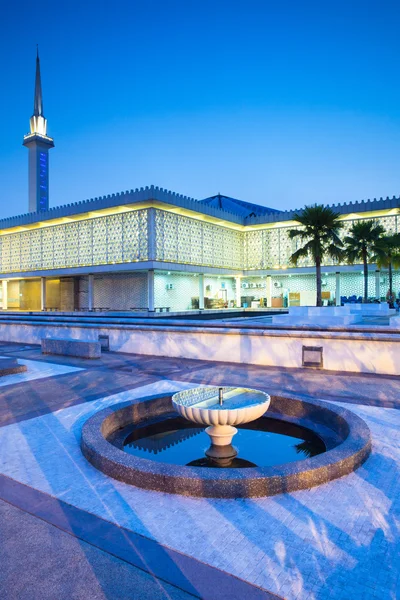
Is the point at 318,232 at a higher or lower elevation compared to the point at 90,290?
higher

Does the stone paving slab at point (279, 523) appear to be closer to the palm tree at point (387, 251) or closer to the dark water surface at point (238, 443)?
the dark water surface at point (238, 443)

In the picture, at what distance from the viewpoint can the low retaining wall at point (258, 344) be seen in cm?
1056

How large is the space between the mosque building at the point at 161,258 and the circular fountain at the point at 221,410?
31424 mm

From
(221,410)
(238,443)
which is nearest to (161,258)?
(238,443)

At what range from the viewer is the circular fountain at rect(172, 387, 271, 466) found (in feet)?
16.4

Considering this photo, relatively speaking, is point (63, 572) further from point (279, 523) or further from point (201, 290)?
point (201, 290)

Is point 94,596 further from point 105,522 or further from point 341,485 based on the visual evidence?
point 341,485

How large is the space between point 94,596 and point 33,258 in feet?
169

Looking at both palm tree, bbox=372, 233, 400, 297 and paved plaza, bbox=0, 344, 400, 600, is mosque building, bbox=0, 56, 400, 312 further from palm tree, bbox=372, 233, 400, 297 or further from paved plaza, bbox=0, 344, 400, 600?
paved plaza, bbox=0, 344, 400, 600

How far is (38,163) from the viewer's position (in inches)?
3027

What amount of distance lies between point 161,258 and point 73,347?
81.2 ft

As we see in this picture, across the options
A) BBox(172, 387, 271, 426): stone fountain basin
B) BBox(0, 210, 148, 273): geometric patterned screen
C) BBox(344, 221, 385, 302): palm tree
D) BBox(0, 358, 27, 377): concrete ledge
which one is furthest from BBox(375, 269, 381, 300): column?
BBox(172, 387, 271, 426): stone fountain basin

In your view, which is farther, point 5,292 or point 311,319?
point 5,292

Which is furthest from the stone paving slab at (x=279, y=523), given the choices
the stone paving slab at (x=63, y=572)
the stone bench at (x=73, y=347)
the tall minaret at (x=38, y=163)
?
the tall minaret at (x=38, y=163)
